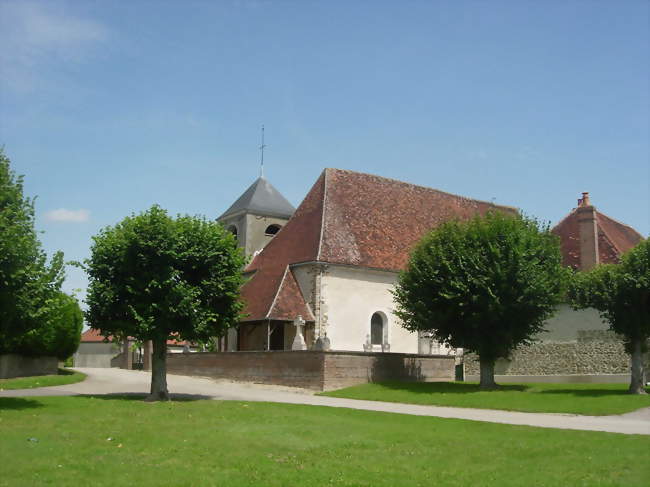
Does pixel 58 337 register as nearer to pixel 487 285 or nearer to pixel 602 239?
pixel 487 285

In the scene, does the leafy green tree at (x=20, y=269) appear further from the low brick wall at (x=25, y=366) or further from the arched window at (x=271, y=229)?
the arched window at (x=271, y=229)

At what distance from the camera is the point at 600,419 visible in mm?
19000

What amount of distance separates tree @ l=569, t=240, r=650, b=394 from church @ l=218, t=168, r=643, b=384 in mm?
7113

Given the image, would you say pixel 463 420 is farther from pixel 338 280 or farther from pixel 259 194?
pixel 259 194

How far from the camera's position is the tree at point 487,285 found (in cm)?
2788

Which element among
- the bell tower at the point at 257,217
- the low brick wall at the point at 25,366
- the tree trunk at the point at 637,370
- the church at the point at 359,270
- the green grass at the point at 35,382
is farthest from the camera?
the bell tower at the point at 257,217

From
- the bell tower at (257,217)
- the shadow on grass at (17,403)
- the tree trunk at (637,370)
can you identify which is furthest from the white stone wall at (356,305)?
the shadow on grass at (17,403)

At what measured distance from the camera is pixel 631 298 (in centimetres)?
2597

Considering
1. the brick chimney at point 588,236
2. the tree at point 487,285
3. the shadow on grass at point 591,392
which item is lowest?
the shadow on grass at point 591,392

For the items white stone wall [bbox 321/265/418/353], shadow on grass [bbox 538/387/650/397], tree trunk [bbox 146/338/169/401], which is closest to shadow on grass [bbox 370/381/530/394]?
shadow on grass [bbox 538/387/650/397]

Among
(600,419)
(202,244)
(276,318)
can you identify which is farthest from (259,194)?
(600,419)

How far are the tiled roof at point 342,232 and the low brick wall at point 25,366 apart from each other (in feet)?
31.5

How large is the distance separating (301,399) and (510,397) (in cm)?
700

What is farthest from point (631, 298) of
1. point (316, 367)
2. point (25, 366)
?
point (25, 366)
